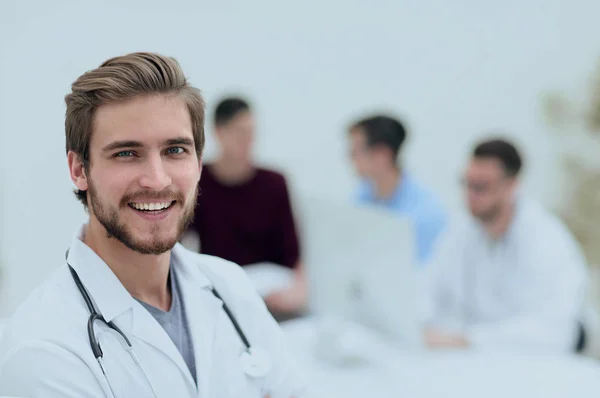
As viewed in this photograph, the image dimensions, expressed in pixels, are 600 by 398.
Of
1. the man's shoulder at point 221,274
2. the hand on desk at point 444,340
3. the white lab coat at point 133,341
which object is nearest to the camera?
the white lab coat at point 133,341

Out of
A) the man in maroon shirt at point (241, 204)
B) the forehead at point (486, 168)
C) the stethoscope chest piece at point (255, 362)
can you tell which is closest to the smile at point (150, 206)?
the stethoscope chest piece at point (255, 362)

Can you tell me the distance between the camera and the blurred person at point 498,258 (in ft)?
9.09

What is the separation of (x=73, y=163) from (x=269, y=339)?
541 mm

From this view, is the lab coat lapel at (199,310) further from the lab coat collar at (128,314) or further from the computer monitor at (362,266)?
the computer monitor at (362,266)

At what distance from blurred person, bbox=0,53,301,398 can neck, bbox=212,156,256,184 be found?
1.71 m

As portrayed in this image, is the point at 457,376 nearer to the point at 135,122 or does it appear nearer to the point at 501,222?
the point at 501,222

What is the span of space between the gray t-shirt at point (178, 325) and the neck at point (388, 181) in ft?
7.19

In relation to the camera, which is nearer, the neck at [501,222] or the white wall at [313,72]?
the neck at [501,222]

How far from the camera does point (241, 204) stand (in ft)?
10.1

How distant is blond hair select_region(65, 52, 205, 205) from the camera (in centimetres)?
119

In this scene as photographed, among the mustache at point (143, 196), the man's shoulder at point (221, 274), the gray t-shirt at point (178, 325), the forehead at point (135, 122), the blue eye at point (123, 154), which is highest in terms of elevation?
the forehead at point (135, 122)

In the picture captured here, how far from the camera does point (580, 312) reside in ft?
9.20

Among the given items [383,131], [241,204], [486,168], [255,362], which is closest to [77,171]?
[255,362]

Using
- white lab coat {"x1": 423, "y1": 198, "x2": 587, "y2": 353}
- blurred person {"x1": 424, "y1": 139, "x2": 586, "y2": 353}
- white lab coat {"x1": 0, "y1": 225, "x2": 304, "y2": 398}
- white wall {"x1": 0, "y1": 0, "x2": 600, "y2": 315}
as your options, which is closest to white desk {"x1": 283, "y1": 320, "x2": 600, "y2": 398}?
white lab coat {"x1": 423, "y1": 198, "x2": 587, "y2": 353}
